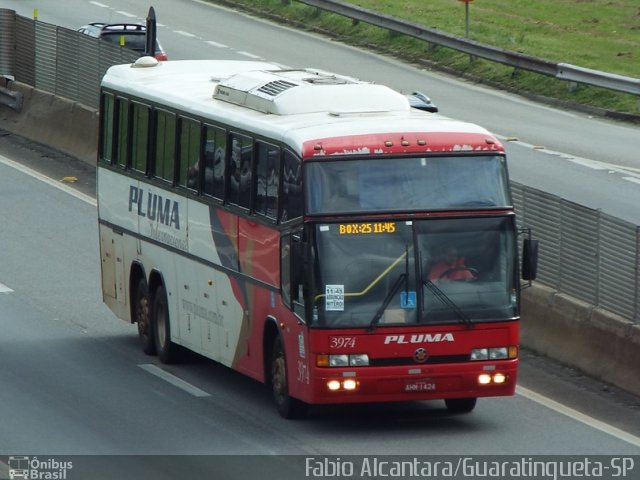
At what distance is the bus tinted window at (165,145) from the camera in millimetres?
18766

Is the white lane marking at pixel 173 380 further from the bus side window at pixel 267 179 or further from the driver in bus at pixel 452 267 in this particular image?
the driver in bus at pixel 452 267

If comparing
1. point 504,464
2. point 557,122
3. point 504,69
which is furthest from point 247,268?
Result: point 504,69

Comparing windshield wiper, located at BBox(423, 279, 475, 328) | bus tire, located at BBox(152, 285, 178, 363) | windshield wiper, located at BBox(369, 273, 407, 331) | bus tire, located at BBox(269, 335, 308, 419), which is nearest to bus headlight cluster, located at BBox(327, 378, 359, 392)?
windshield wiper, located at BBox(369, 273, 407, 331)

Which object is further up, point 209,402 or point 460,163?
point 460,163

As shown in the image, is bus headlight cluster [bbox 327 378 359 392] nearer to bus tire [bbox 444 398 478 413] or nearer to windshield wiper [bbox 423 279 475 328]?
windshield wiper [bbox 423 279 475 328]

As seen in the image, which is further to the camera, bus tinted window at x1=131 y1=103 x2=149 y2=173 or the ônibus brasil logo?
bus tinted window at x1=131 y1=103 x2=149 y2=173

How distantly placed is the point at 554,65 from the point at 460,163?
23148mm

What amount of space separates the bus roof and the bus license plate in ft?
6.63

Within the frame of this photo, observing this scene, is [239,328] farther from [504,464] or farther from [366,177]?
[504,464]

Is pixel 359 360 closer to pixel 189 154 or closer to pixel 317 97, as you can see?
pixel 317 97

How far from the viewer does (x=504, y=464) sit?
14211 mm

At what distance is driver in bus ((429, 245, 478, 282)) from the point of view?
15.3m

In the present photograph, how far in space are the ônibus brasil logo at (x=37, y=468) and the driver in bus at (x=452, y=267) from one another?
3.57m

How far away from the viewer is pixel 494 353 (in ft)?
50.6
